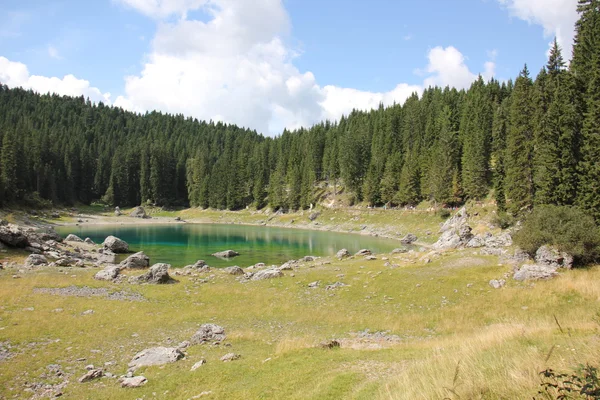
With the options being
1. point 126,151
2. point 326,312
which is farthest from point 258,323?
point 126,151

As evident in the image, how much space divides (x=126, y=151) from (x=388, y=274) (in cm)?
17541

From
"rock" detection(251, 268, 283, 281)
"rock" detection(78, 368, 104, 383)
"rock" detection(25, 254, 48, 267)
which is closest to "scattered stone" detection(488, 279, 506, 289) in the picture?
"rock" detection(251, 268, 283, 281)

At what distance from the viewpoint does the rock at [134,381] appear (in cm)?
1385

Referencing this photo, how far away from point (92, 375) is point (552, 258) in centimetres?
3289

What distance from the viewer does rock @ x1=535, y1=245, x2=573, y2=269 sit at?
2845 centimetres

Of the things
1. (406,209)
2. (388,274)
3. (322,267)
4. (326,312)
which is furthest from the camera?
(406,209)

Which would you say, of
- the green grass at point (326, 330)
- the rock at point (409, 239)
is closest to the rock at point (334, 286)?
the green grass at point (326, 330)

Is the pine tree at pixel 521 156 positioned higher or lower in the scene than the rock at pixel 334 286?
higher

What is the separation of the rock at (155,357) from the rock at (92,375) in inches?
52.1

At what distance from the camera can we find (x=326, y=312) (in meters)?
25.6

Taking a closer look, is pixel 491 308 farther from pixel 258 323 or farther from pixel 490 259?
pixel 258 323

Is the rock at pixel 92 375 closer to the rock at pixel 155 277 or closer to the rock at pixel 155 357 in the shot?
the rock at pixel 155 357

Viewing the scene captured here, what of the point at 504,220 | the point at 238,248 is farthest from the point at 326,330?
the point at 504,220

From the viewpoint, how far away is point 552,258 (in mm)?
29016
